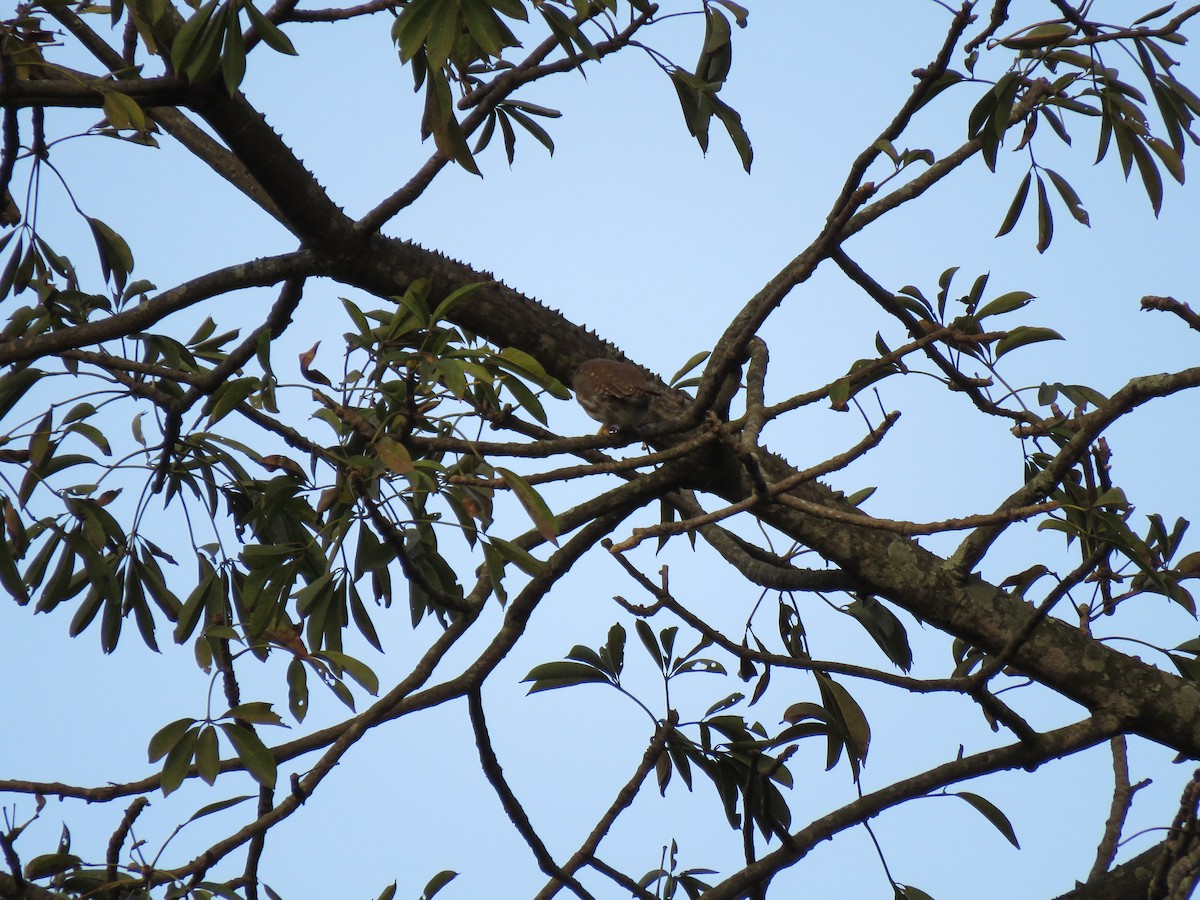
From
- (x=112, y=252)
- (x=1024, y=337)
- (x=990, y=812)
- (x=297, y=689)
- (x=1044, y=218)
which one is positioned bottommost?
(x=990, y=812)

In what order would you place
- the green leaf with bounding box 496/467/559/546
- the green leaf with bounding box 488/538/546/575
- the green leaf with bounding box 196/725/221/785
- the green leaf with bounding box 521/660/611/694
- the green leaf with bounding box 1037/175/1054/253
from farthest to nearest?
the green leaf with bounding box 1037/175/1054/253, the green leaf with bounding box 521/660/611/694, the green leaf with bounding box 488/538/546/575, the green leaf with bounding box 496/467/559/546, the green leaf with bounding box 196/725/221/785

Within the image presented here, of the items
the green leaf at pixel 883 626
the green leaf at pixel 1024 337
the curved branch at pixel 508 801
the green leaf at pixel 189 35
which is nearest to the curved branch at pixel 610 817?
the curved branch at pixel 508 801

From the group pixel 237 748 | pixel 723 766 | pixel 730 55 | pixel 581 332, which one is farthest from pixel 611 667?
pixel 730 55

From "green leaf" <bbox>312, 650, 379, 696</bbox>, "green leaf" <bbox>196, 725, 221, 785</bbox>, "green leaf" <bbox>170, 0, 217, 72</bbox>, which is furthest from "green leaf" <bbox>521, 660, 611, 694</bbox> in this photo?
"green leaf" <bbox>170, 0, 217, 72</bbox>

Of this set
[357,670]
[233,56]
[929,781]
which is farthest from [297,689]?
[929,781]

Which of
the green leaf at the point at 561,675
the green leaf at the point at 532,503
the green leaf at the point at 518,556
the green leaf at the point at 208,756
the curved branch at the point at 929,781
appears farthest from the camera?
the green leaf at the point at 561,675

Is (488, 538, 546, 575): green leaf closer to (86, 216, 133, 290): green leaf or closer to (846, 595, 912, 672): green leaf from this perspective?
(846, 595, 912, 672): green leaf

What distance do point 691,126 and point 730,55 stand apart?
0.25 meters

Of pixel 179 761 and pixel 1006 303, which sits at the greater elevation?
pixel 1006 303

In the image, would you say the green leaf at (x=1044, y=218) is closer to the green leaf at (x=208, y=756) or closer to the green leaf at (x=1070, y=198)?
the green leaf at (x=1070, y=198)

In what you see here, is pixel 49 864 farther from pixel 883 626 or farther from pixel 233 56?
pixel 883 626

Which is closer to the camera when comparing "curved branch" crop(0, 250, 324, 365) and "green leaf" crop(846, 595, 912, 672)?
"curved branch" crop(0, 250, 324, 365)

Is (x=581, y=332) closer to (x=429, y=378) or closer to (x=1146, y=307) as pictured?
(x=429, y=378)

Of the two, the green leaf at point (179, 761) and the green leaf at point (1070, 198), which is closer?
the green leaf at point (179, 761)
